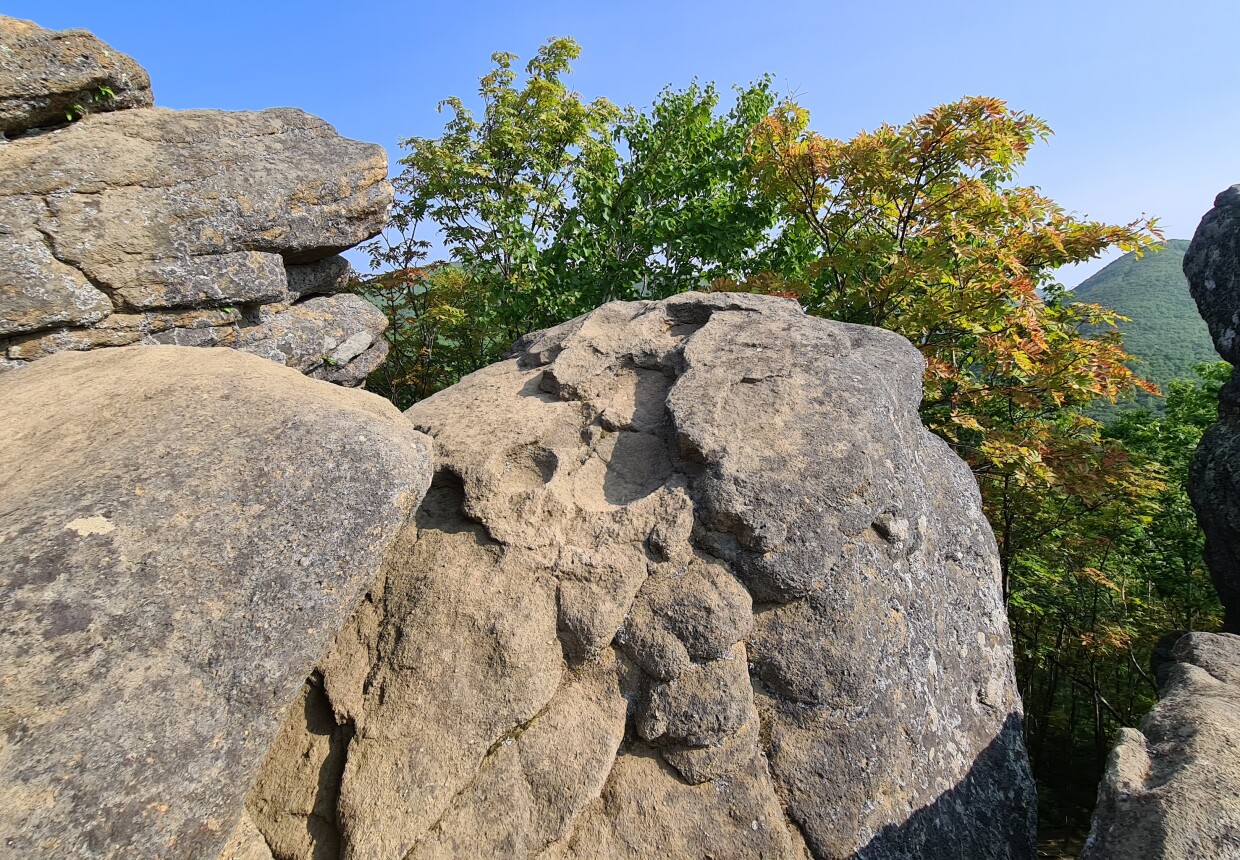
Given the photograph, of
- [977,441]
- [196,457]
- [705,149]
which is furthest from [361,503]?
[705,149]

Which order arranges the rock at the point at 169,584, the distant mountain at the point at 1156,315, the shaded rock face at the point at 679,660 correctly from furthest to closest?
the distant mountain at the point at 1156,315 → the shaded rock face at the point at 679,660 → the rock at the point at 169,584

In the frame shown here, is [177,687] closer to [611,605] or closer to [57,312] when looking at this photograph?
[611,605]

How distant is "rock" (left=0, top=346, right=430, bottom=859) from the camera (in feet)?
8.55

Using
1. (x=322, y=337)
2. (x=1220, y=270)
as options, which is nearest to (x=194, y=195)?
(x=322, y=337)

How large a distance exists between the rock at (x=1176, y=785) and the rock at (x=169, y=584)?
330cm

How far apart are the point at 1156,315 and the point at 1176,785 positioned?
103 feet

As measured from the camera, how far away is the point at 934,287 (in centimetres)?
771

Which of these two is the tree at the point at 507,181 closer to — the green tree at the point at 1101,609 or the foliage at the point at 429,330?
the foliage at the point at 429,330

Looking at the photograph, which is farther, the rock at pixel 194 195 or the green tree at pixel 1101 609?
the green tree at pixel 1101 609

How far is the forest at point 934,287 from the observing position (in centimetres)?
695

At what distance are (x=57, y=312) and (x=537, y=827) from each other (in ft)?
17.1

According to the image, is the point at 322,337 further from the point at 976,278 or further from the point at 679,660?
the point at 976,278

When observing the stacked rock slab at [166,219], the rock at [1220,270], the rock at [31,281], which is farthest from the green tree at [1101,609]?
the rock at [31,281]

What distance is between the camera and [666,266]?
10555mm
